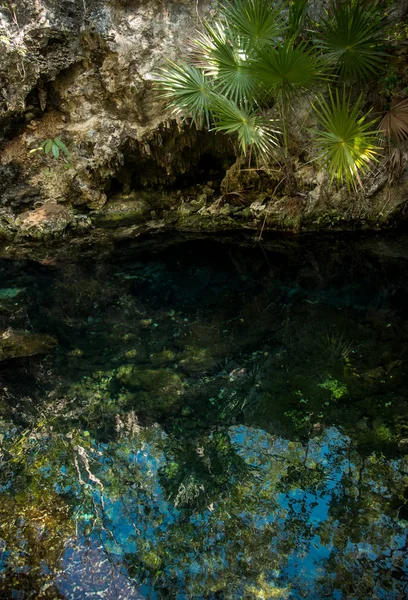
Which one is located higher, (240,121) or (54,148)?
(240,121)

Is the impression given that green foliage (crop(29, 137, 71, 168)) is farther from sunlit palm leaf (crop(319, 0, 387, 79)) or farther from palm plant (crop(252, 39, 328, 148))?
sunlit palm leaf (crop(319, 0, 387, 79))

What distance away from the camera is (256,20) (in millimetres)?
5883

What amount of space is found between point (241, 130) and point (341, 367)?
138 inches

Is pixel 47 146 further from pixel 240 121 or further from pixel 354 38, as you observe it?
pixel 354 38

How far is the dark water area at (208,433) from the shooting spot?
9.46 feet

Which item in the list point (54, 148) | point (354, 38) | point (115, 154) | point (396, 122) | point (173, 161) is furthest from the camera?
point (173, 161)

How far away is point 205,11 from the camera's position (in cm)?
679

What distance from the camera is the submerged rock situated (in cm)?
518

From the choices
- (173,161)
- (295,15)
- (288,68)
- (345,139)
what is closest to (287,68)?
(288,68)

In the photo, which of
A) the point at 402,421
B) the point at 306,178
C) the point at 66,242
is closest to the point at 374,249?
the point at 306,178

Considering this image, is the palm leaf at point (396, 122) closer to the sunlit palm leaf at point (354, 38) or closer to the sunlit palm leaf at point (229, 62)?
the sunlit palm leaf at point (354, 38)

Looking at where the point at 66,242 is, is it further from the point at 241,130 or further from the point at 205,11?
the point at 205,11

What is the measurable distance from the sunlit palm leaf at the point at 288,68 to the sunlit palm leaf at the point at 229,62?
0.21 meters

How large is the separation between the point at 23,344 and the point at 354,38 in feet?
18.0
